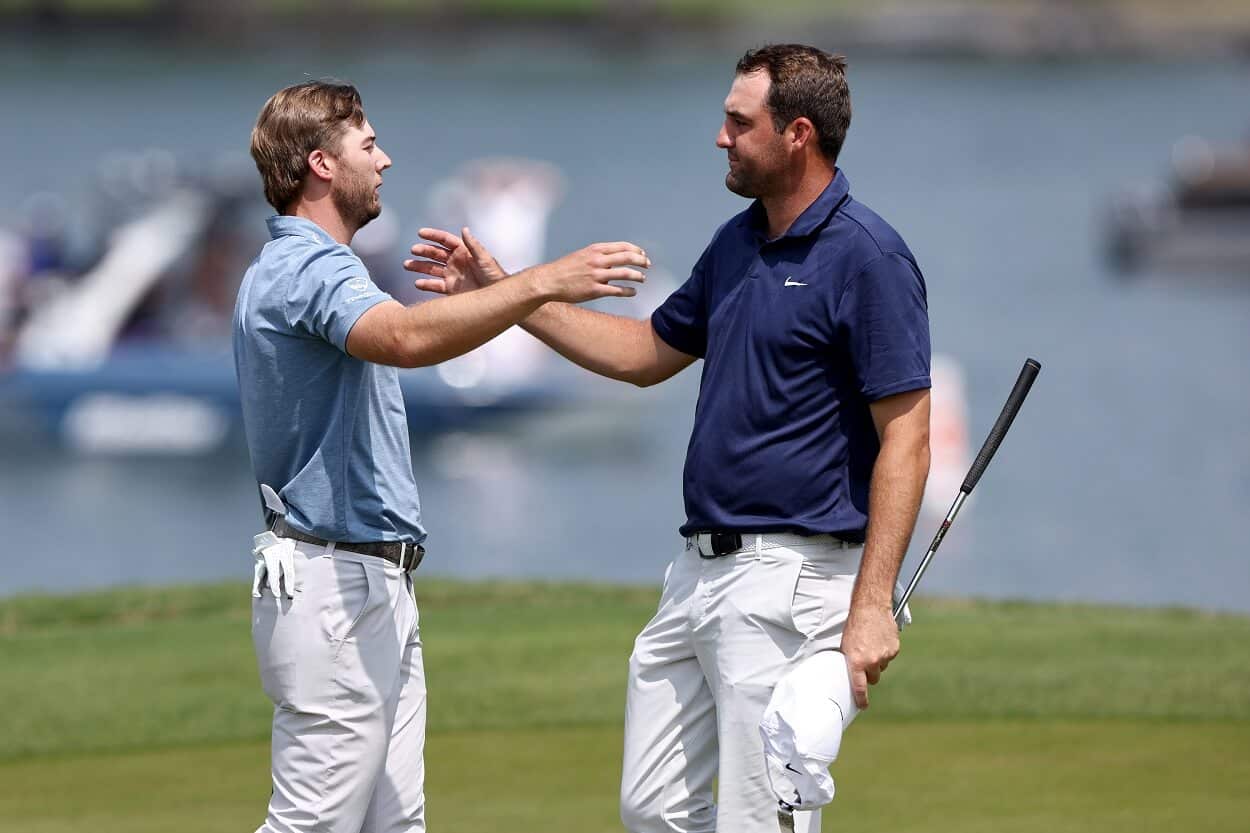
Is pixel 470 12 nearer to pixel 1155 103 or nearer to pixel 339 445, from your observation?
pixel 1155 103

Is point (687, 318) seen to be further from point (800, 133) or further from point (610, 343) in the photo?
point (800, 133)

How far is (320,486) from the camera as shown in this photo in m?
3.96

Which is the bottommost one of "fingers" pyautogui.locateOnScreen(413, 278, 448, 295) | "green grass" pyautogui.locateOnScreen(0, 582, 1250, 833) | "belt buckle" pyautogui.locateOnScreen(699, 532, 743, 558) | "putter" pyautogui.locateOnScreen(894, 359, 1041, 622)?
"green grass" pyautogui.locateOnScreen(0, 582, 1250, 833)

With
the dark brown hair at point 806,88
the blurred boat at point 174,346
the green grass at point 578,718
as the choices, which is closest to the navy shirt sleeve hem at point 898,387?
the dark brown hair at point 806,88

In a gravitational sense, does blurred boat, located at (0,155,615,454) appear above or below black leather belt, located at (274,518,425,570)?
below

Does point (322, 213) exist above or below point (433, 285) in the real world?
above

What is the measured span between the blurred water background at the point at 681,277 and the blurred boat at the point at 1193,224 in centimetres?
50

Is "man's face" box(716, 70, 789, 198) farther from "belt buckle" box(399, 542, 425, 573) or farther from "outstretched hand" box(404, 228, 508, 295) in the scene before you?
"belt buckle" box(399, 542, 425, 573)

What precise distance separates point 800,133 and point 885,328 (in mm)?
472

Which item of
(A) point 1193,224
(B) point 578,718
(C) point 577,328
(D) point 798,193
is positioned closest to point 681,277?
(A) point 1193,224

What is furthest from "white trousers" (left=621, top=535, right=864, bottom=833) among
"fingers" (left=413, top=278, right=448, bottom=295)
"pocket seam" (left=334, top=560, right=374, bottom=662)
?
"fingers" (left=413, top=278, right=448, bottom=295)

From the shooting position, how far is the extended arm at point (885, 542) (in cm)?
388

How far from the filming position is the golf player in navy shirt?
393 cm

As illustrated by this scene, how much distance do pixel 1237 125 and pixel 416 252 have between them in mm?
57441
